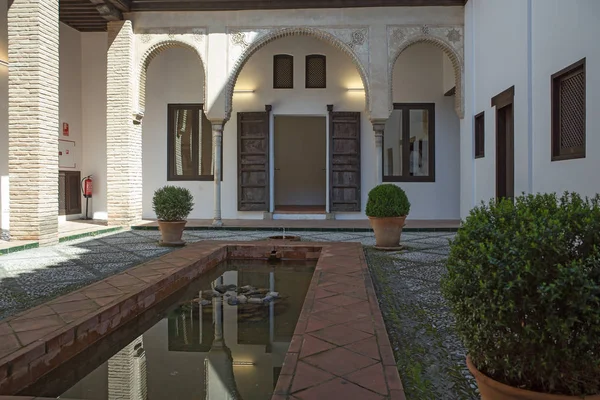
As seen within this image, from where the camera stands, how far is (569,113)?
601cm

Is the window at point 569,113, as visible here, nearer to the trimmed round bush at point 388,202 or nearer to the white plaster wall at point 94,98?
the trimmed round bush at point 388,202

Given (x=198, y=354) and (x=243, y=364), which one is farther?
(x=198, y=354)

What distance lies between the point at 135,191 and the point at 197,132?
8.47 feet

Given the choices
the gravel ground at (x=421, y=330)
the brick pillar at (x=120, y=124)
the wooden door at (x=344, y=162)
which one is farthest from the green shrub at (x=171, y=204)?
the wooden door at (x=344, y=162)

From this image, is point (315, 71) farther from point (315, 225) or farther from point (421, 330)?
point (421, 330)

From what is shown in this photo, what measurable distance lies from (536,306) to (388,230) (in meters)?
5.81

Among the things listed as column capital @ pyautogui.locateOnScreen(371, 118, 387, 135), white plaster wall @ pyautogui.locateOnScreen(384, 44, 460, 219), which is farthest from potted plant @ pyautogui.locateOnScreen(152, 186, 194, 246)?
white plaster wall @ pyautogui.locateOnScreen(384, 44, 460, 219)

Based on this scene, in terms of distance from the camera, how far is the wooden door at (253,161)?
1249cm

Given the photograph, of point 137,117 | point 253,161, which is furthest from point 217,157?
point 137,117

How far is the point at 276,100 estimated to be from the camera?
41.3 feet

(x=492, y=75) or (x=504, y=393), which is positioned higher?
(x=492, y=75)

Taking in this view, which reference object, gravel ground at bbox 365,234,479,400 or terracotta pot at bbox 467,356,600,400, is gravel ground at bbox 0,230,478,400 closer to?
gravel ground at bbox 365,234,479,400

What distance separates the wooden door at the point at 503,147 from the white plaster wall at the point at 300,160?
920cm

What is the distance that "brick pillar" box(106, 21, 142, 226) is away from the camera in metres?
10.6
